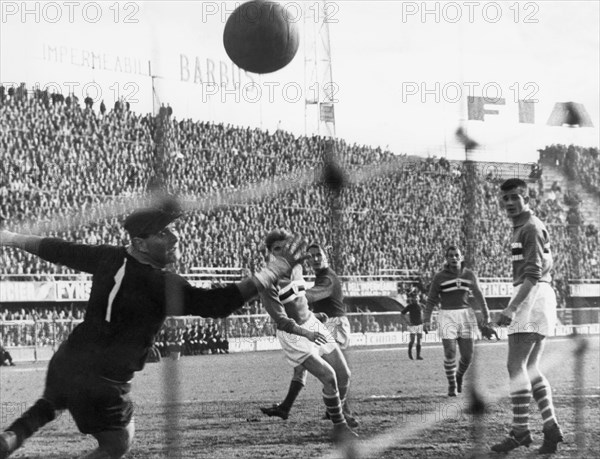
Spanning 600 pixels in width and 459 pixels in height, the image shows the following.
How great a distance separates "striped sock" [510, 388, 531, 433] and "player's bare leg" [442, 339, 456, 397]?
4463 mm

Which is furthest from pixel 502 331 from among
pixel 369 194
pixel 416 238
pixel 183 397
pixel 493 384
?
pixel 183 397

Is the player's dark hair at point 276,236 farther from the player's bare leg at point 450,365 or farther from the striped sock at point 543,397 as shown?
the player's bare leg at point 450,365

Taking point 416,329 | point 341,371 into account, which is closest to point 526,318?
point 341,371

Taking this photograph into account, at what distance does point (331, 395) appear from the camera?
718 cm

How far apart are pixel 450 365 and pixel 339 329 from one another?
111 inches

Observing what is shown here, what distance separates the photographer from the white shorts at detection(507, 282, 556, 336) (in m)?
6.45

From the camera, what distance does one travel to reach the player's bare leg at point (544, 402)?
20.5 ft

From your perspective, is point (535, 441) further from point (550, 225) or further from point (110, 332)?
point (550, 225)

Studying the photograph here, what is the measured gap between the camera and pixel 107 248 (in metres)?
4.26

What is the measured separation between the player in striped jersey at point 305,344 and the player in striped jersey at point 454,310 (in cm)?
287

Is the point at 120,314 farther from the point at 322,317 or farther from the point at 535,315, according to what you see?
the point at 322,317

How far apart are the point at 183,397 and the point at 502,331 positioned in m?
17.1

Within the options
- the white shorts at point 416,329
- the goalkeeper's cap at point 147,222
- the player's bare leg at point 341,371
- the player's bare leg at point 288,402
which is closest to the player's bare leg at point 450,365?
the player's bare leg at point 288,402

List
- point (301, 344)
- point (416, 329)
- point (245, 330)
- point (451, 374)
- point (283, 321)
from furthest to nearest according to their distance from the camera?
point (245, 330) < point (416, 329) < point (451, 374) < point (301, 344) < point (283, 321)
